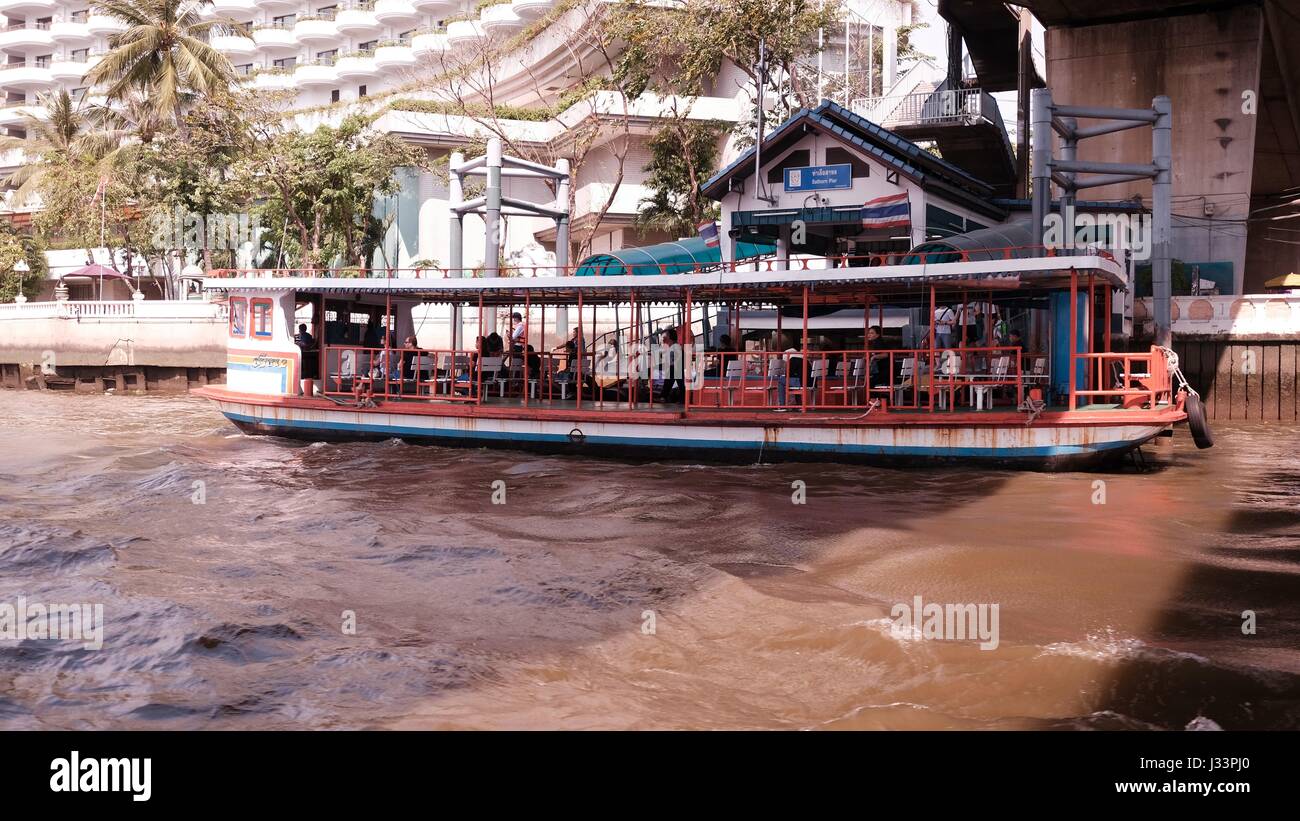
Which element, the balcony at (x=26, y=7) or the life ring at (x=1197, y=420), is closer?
the life ring at (x=1197, y=420)

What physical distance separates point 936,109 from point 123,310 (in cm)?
2470

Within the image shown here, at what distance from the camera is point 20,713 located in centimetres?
619

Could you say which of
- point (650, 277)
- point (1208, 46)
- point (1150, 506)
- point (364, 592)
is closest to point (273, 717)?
point (364, 592)

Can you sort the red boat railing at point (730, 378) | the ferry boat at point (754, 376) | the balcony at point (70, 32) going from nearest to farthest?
the ferry boat at point (754, 376) < the red boat railing at point (730, 378) < the balcony at point (70, 32)

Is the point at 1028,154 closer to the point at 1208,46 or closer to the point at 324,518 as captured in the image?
the point at 1208,46

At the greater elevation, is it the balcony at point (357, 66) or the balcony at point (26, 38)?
the balcony at point (26, 38)

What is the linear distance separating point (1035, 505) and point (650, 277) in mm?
6594

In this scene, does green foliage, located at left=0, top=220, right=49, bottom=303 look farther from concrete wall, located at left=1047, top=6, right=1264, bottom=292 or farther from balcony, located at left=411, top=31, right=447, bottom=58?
concrete wall, located at left=1047, top=6, right=1264, bottom=292

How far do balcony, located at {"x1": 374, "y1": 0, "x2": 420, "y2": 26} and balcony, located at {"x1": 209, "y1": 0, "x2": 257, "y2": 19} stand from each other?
34.9 ft

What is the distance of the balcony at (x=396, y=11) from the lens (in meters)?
62.7

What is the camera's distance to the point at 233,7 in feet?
227

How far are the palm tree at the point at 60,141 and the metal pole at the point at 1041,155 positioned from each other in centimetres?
3383

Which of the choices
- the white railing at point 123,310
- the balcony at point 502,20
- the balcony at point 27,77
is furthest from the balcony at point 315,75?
the white railing at point 123,310

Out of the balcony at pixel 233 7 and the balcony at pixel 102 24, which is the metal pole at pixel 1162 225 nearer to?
the balcony at pixel 233 7
